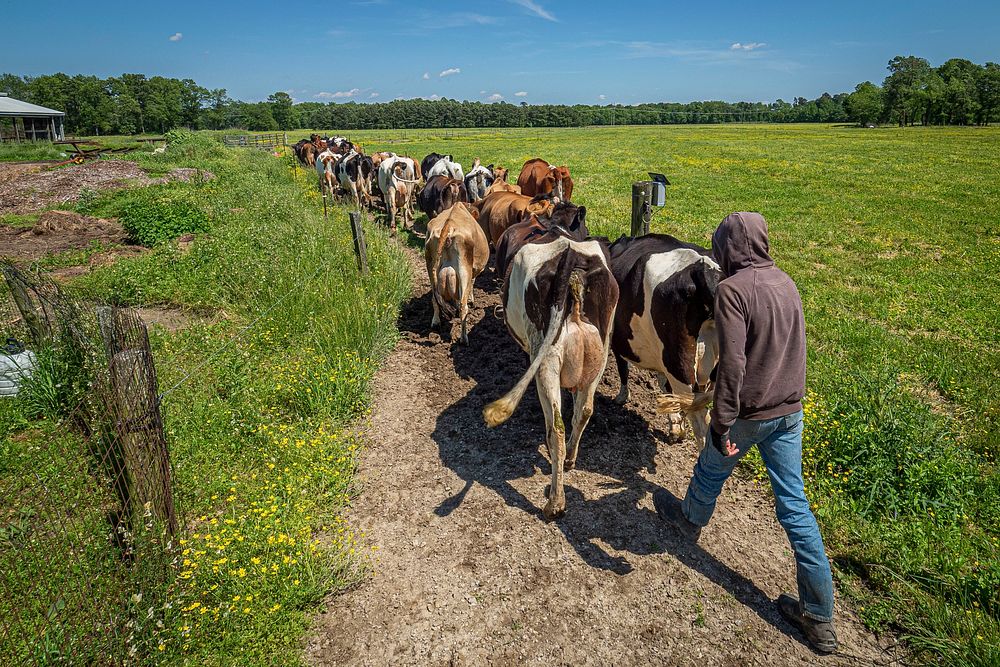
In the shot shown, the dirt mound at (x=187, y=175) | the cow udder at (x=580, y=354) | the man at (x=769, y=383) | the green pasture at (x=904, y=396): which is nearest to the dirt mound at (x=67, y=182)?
the dirt mound at (x=187, y=175)

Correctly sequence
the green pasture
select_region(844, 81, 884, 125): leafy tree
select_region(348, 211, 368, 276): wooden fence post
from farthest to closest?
select_region(844, 81, 884, 125): leafy tree, select_region(348, 211, 368, 276): wooden fence post, the green pasture

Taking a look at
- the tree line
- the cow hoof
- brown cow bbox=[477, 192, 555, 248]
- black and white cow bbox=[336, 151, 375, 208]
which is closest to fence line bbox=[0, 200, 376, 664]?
the cow hoof

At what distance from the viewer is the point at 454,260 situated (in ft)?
23.5

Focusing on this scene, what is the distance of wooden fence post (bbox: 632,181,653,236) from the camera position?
682 cm

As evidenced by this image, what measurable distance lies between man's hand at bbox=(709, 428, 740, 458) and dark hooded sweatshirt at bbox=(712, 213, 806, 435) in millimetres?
93

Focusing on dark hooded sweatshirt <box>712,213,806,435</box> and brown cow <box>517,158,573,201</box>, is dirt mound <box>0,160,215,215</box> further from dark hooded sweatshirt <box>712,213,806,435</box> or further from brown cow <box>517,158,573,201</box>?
dark hooded sweatshirt <box>712,213,806,435</box>

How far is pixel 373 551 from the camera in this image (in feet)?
12.3

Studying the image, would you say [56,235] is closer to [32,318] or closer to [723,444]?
[32,318]

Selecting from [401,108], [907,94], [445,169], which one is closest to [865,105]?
[907,94]

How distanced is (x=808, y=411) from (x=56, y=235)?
52.4 feet

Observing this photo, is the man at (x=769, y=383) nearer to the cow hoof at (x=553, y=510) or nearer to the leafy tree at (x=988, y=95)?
the cow hoof at (x=553, y=510)

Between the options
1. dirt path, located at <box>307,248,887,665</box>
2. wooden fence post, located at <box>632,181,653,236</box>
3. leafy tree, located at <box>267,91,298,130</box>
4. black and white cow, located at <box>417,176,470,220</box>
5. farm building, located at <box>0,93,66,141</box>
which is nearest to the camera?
dirt path, located at <box>307,248,887,665</box>

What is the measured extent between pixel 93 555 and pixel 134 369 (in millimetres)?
1302

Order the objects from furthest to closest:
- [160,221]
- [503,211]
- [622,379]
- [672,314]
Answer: [160,221] < [503,211] < [622,379] < [672,314]
